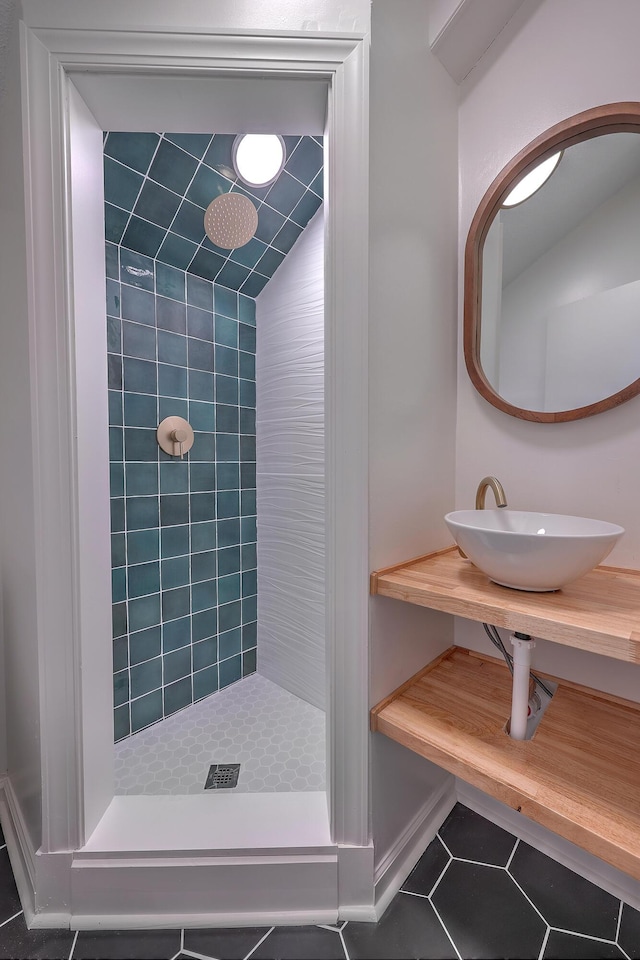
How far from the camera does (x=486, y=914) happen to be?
1002 millimetres

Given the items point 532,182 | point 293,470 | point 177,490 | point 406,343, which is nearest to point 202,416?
point 177,490

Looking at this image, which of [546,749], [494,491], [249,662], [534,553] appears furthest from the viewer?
[249,662]

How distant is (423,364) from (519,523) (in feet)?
1.63

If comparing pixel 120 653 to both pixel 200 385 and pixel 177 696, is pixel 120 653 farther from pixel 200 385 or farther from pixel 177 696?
pixel 200 385

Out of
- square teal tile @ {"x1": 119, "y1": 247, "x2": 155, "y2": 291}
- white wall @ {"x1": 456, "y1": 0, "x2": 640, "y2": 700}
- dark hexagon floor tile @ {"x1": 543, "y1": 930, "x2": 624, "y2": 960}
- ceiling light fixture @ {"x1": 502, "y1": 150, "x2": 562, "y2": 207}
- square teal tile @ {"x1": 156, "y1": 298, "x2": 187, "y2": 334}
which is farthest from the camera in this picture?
square teal tile @ {"x1": 156, "y1": 298, "x2": 187, "y2": 334}

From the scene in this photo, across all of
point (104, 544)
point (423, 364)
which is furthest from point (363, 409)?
point (104, 544)

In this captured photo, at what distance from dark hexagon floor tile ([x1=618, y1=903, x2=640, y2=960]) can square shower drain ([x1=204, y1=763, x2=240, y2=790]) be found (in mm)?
1020

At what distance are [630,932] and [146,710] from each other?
158 cm

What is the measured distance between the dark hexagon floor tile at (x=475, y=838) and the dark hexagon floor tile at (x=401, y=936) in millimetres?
203

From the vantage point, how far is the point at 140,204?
4.82 ft

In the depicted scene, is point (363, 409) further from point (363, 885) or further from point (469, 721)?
point (363, 885)

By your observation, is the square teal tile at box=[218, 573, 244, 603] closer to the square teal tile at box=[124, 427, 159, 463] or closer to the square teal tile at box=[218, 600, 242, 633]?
the square teal tile at box=[218, 600, 242, 633]

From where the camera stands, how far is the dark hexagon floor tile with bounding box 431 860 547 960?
0.94 meters

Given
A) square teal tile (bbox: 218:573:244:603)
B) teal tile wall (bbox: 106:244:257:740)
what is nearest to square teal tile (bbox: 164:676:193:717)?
teal tile wall (bbox: 106:244:257:740)
